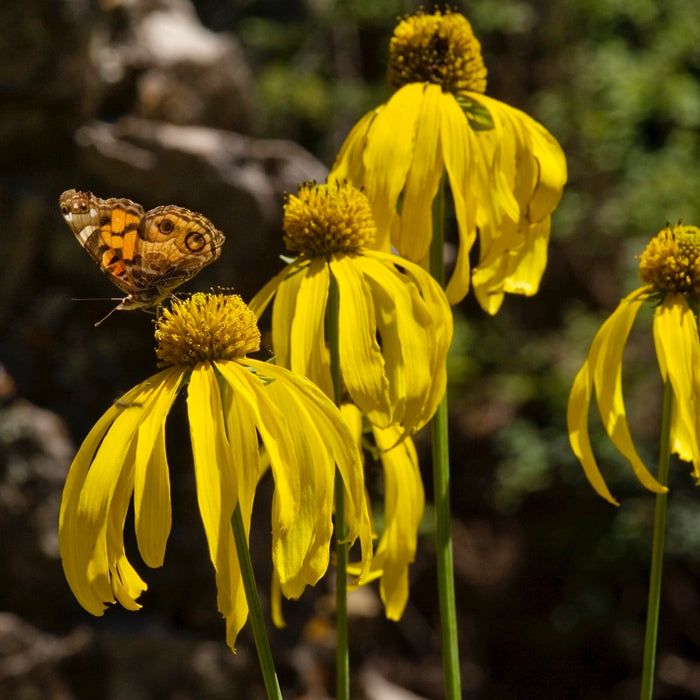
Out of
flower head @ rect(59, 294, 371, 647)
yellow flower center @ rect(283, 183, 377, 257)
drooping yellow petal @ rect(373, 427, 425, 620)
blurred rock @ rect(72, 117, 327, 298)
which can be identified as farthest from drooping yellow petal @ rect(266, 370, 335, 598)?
blurred rock @ rect(72, 117, 327, 298)

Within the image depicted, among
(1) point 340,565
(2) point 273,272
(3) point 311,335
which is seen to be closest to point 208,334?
(3) point 311,335

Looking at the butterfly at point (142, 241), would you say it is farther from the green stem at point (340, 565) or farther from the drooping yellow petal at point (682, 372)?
the drooping yellow petal at point (682, 372)

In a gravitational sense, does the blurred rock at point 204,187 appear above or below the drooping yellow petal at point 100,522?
below

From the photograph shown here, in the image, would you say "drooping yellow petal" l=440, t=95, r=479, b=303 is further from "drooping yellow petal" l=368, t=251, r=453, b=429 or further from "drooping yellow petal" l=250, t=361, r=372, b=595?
"drooping yellow petal" l=250, t=361, r=372, b=595

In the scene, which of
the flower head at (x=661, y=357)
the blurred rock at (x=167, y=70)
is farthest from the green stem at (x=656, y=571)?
the blurred rock at (x=167, y=70)

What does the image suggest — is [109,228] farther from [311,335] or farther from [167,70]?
[167,70]

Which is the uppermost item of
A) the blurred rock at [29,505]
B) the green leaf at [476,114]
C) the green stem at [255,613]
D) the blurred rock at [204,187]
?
the green leaf at [476,114]
